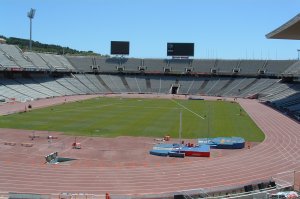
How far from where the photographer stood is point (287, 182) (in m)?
26.3

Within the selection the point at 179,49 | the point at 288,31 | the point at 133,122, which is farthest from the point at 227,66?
the point at 133,122

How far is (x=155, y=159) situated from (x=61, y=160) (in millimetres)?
7421

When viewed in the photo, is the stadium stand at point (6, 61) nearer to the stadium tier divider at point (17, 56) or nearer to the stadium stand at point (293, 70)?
the stadium tier divider at point (17, 56)

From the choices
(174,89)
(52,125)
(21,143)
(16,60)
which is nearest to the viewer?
(21,143)

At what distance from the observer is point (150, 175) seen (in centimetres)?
2770

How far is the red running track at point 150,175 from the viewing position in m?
24.6

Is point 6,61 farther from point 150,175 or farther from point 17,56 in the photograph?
point 150,175

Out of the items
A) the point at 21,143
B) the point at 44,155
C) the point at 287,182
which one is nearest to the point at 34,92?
the point at 21,143

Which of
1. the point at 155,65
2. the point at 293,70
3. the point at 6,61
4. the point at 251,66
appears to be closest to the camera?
the point at 6,61

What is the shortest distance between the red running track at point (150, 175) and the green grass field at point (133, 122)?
991 centimetres

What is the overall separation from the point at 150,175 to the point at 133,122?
24622mm

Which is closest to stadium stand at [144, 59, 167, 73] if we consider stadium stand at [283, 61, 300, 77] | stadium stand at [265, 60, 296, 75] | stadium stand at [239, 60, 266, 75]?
stadium stand at [239, 60, 266, 75]

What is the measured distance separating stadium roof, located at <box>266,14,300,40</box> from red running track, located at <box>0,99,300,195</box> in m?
21.5

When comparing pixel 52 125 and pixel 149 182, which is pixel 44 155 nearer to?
pixel 149 182
